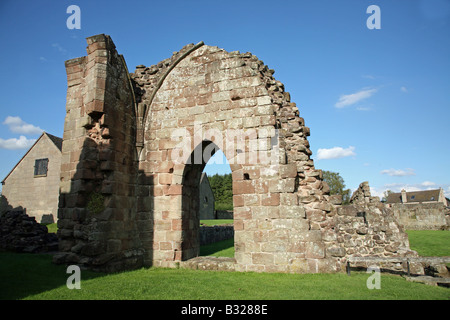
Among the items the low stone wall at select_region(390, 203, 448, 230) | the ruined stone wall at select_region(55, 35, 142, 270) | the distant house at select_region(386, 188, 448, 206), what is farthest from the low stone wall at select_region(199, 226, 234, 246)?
the distant house at select_region(386, 188, 448, 206)

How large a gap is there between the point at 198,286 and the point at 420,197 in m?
52.8

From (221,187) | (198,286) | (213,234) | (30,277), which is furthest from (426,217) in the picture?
(221,187)

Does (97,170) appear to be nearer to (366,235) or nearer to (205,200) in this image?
(366,235)

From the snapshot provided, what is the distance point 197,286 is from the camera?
535cm

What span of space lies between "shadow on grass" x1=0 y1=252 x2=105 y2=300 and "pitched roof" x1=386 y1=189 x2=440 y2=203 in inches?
2065

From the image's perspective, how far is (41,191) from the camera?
20094 millimetres

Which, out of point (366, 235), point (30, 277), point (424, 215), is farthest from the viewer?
point (424, 215)

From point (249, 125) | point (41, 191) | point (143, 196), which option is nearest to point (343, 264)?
point (249, 125)

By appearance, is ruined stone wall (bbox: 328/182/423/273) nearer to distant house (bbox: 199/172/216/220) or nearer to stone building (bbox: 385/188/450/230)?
stone building (bbox: 385/188/450/230)

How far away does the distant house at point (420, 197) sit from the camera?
43984mm

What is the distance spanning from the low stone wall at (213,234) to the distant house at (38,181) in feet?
38.5

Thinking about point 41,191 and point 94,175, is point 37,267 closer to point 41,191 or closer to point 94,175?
point 94,175

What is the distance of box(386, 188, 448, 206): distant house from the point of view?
4398 cm
